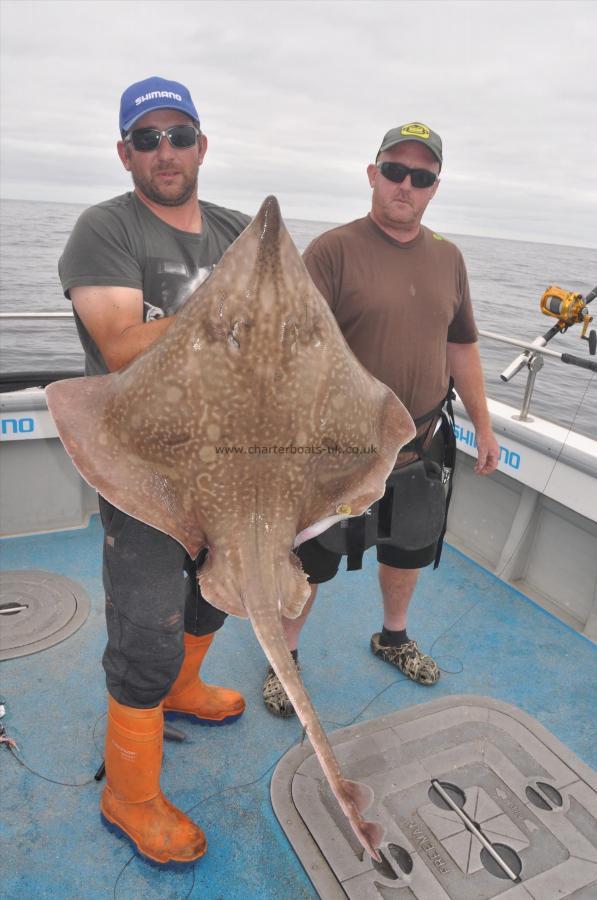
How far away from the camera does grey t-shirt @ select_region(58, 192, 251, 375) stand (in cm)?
201

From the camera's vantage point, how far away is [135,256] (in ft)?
6.95

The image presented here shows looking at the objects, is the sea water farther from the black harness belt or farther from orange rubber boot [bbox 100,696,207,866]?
orange rubber boot [bbox 100,696,207,866]

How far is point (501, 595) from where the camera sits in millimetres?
4430

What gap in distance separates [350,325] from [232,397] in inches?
56.8

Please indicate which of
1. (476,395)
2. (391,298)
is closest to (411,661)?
(476,395)

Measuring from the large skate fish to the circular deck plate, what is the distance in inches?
94.8

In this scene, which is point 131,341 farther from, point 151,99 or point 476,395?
point 476,395

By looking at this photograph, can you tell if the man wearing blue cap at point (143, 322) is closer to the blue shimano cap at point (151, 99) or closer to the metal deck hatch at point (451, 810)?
the blue shimano cap at point (151, 99)

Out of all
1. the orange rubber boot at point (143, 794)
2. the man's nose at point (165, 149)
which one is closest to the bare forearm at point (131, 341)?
the man's nose at point (165, 149)

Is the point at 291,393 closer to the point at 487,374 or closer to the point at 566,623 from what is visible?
the point at 566,623

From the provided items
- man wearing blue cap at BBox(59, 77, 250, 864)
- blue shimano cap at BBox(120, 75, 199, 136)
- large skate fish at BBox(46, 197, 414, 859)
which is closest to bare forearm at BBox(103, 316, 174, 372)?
man wearing blue cap at BBox(59, 77, 250, 864)

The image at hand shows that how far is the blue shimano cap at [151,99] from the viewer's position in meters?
2.13

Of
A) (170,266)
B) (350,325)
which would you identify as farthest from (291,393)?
(350,325)

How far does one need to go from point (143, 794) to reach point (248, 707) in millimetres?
900
